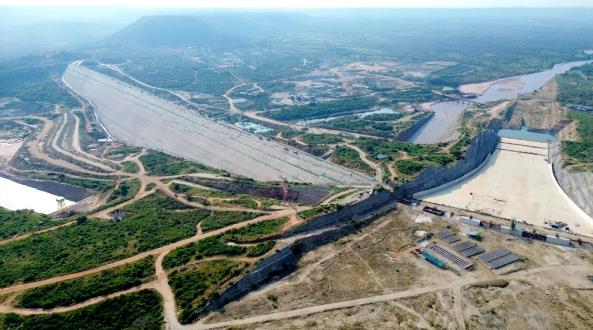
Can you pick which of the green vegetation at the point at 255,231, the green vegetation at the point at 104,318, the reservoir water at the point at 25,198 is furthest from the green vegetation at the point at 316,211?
the reservoir water at the point at 25,198

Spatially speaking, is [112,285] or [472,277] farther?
[472,277]

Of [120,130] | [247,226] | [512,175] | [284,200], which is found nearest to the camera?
[247,226]

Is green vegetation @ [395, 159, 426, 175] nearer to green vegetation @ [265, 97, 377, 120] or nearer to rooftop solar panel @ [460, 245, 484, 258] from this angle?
rooftop solar panel @ [460, 245, 484, 258]

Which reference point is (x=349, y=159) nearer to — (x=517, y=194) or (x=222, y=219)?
(x=517, y=194)

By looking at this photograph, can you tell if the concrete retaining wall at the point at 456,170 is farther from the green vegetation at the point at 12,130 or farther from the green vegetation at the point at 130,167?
the green vegetation at the point at 12,130

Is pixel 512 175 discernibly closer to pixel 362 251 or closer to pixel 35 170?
pixel 362 251

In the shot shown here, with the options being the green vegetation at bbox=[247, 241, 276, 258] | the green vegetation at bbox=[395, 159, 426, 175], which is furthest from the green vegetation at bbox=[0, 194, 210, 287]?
the green vegetation at bbox=[395, 159, 426, 175]

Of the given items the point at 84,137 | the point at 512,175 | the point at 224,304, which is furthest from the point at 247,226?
the point at 84,137
